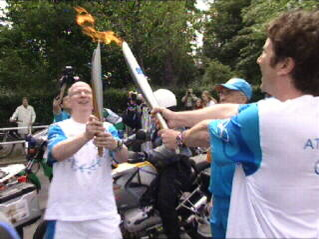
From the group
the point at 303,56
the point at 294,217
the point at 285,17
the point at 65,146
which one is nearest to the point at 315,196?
the point at 294,217

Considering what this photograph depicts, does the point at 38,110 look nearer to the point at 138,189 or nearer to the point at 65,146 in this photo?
the point at 138,189

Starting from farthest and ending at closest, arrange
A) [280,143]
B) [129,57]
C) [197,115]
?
[129,57]
[197,115]
[280,143]

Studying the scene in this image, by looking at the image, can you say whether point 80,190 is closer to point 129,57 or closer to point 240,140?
point 129,57

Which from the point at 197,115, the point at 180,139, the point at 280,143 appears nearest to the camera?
the point at 280,143

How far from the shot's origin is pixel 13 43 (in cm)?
1373

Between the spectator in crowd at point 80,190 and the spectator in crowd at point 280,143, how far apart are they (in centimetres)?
92

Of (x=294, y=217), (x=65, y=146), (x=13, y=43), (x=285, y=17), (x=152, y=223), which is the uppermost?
(x=13, y=43)

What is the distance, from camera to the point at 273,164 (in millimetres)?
1553

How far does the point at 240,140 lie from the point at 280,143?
15 cm

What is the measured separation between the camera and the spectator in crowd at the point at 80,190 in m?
2.39

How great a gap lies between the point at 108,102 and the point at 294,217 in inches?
548

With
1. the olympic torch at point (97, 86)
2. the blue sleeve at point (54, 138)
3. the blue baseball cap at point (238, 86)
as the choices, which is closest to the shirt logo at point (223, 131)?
the olympic torch at point (97, 86)

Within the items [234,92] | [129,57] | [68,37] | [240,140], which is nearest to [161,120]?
[129,57]

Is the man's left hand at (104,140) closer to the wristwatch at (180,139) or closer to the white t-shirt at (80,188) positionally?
the white t-shirt at (80,188)
